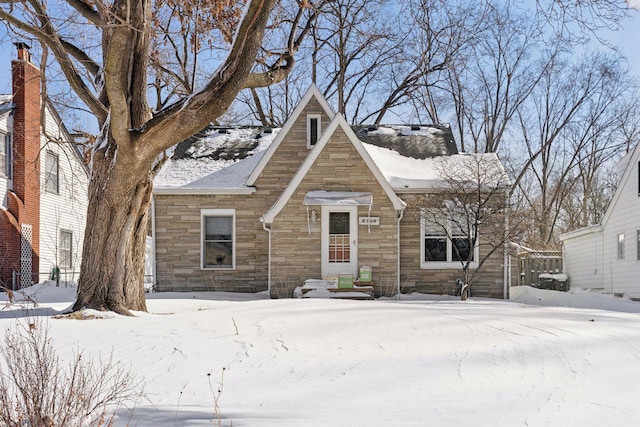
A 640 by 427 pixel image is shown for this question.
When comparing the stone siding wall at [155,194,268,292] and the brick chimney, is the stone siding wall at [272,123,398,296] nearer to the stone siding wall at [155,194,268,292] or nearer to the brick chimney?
the stone siding wall at [155,194,268,292]

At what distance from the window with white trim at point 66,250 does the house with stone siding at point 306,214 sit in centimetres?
739

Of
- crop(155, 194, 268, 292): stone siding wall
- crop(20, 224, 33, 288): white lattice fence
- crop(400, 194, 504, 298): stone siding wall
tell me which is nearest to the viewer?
crop(400, 194, 504, 298): stone siding wall

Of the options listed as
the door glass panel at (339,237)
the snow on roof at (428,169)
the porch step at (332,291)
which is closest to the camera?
the porch step at (332,291)

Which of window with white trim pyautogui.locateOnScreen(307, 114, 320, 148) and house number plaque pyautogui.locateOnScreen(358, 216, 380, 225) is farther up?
window with white trim pyautogui.locateOnScreen(307, 114, 320, 148)

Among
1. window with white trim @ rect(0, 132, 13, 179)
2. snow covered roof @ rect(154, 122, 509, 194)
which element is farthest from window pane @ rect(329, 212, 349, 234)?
window with white trim @ rect(0, 132, 13, 179)

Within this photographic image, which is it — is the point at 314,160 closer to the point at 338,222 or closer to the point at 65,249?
the point at 338,222

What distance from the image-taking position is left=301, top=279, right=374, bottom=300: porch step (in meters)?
15.0

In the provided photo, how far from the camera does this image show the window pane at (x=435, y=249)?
55.4 feet

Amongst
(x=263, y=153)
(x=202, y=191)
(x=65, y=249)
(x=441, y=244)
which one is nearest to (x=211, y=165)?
(x=202, y=191)

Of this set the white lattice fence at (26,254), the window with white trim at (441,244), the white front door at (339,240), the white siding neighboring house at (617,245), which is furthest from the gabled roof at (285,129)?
the white siding neighboring house at (617,245)

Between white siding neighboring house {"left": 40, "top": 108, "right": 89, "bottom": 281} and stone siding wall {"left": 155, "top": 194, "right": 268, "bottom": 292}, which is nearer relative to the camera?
stone siding wall {"left": 155, "top": 194, "right": 268, "bottom": 292}

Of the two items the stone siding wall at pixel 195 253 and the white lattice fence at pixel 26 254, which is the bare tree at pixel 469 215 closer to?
the stone siding wall at pixel 195 253

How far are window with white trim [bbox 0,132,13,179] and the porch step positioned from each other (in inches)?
456

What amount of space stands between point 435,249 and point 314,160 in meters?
4.44
